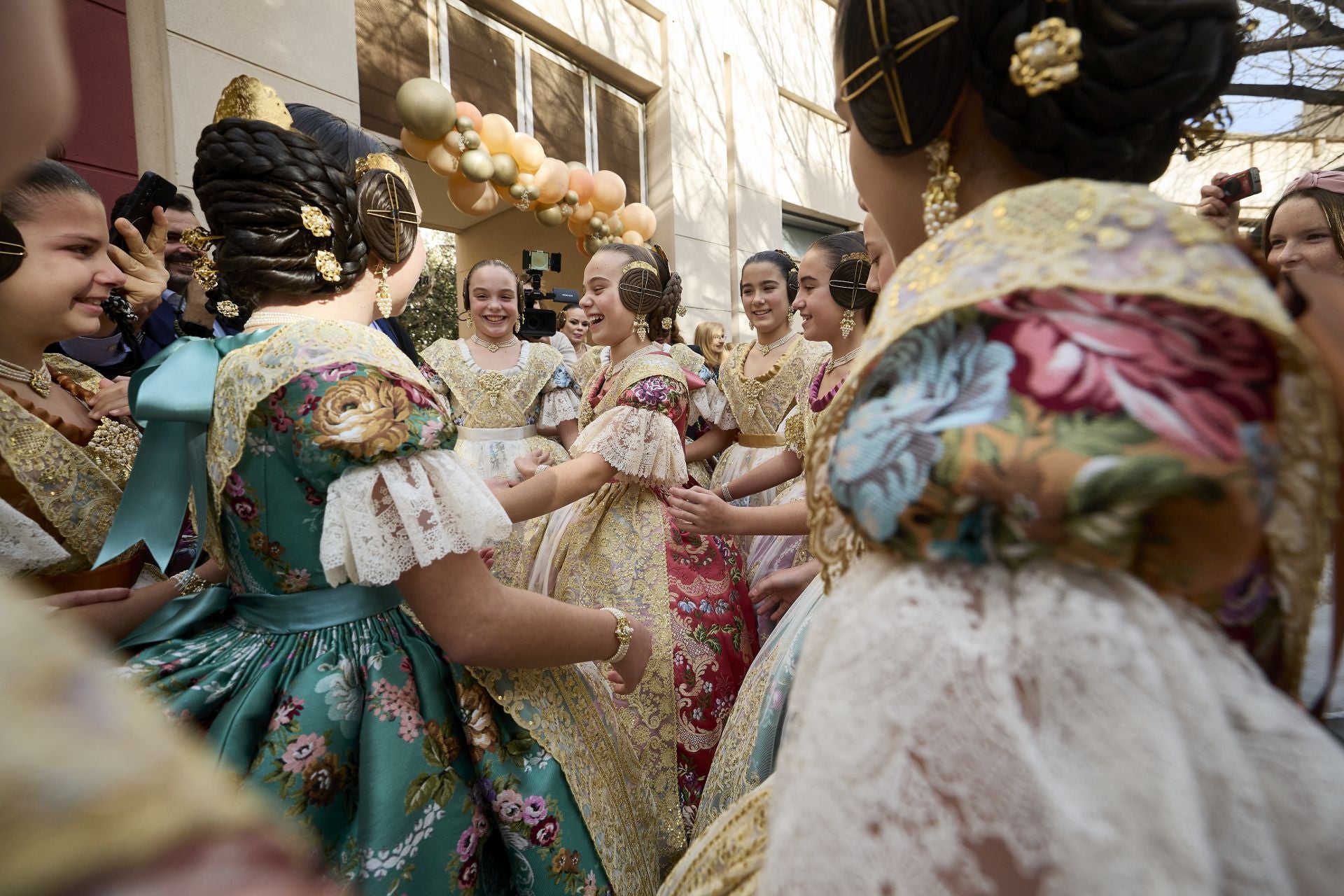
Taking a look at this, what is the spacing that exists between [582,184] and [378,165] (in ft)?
16.1

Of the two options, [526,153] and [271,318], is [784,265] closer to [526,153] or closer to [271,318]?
[526,153]

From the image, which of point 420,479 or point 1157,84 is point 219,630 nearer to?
point 420,479

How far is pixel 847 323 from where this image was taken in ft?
9.12

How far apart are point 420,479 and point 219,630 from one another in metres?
0.60

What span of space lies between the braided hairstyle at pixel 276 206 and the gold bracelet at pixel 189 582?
0.62m

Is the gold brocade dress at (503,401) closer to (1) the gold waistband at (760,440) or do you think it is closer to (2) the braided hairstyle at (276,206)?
(1) the gold waistband at (760,440)

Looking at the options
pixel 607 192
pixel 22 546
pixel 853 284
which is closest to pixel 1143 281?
pixel 22 546

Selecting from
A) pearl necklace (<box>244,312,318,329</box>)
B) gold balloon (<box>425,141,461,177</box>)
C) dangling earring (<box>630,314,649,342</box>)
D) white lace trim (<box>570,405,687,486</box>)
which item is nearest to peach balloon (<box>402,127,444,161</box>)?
gold balloon (<box>425,141,461,177</box>)

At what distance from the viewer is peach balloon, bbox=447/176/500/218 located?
17.1 ft

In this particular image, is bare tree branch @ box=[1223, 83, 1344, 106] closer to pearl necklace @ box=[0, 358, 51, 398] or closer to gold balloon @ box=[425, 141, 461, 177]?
gold balloon @ box=[425, 141, 461, 177]

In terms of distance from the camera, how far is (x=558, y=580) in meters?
2.75

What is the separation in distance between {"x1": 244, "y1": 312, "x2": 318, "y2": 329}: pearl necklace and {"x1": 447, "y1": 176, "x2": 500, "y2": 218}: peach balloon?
4.22m

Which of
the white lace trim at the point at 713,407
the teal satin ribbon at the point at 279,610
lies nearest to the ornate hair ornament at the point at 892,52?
the teal satin ribbon at the point at 279,610

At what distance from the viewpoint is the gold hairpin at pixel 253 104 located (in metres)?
1.43
